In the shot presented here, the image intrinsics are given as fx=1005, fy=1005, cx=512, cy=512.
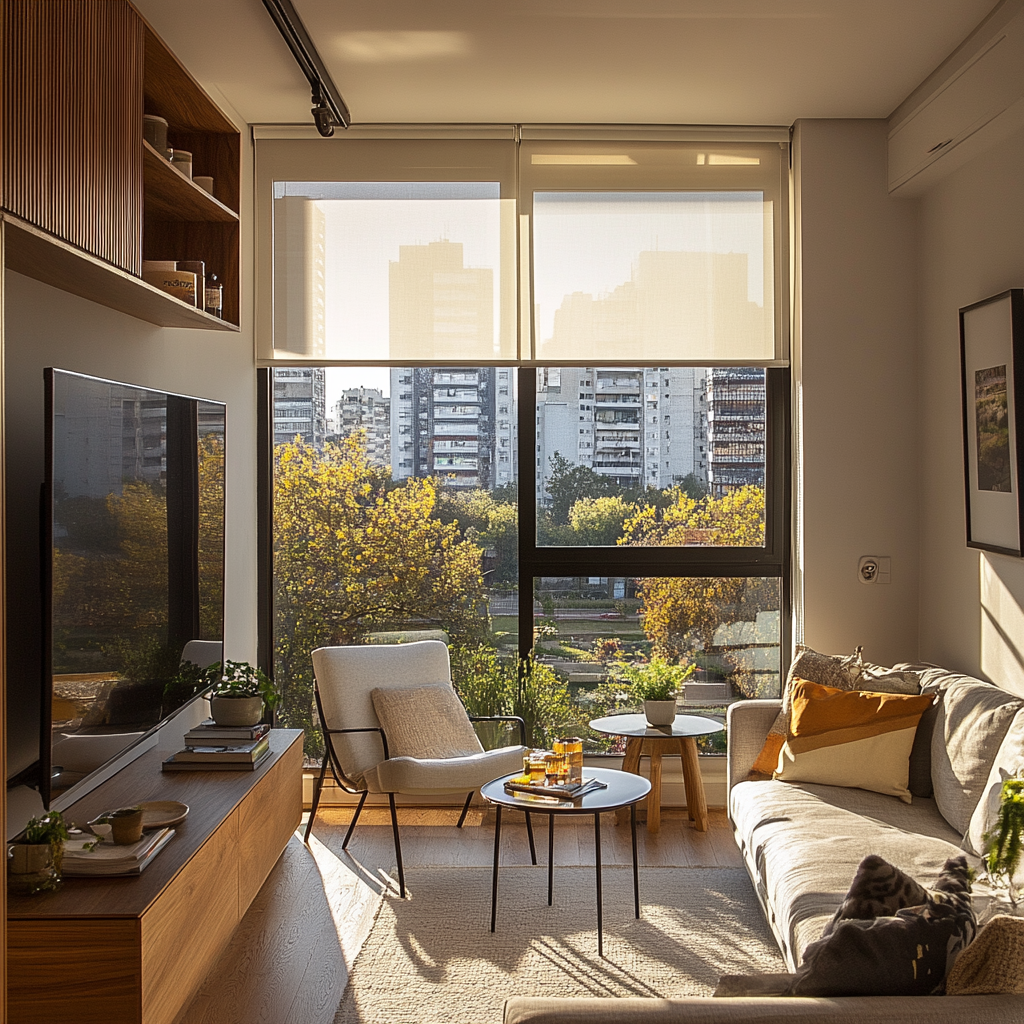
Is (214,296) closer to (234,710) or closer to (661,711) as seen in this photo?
(234,710)

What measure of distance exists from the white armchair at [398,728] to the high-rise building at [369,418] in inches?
36.0

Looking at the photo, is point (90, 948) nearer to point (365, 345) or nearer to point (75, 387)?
point (75, 387)

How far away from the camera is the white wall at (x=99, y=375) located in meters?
2.44

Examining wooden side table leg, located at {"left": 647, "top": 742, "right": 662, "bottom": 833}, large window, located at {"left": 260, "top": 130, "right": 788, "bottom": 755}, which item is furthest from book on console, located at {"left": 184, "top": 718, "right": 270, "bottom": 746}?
wooden side table leg, located at {"left": 647, "top": 742, "right": 662, "bottom": 833}

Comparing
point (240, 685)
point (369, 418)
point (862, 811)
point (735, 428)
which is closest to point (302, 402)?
point (369, 418)

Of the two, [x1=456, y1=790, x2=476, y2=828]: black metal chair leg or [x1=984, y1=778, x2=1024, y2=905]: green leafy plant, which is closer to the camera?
[x1=984, y1=778, x2=1024, y2=905]: green leafy plant

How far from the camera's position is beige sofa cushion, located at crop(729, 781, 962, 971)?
8.55 ft

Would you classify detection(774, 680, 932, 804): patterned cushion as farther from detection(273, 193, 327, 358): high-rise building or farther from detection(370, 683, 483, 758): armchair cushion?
detection(273, 193, 327, 358): high-rise building

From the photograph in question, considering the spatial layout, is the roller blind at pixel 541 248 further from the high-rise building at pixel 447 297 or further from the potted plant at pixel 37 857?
the potted plant at pixel 37 857

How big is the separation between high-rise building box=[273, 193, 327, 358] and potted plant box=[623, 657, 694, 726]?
6.71ft

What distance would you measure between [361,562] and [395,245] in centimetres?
146

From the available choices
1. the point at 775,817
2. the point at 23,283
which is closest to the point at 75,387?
the point at 23,283

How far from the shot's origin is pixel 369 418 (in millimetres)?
4684

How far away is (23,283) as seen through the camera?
2607 mm
